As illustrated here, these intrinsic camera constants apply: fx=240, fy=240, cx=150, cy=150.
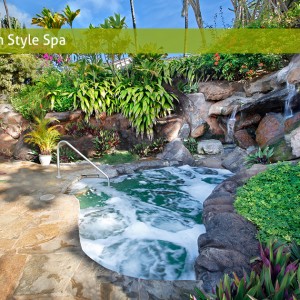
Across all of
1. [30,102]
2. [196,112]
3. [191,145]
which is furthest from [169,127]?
[30,102]

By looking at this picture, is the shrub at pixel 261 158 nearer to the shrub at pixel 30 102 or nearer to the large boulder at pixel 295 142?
the large boulder at pixel 295 142

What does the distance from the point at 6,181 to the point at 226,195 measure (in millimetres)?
5164

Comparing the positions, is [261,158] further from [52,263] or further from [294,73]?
[52,263]

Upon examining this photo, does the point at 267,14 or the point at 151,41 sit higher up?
the point at 267,14

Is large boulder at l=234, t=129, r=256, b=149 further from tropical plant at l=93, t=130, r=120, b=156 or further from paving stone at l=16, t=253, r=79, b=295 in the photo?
paving stone at l=16, t=253, r=79, b=295

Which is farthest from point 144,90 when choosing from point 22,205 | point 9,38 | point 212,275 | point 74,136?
point 9,38

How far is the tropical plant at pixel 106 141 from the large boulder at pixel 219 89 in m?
3.99

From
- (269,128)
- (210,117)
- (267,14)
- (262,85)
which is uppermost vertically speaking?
(267,14)

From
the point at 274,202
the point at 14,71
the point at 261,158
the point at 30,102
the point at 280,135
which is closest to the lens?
the point at 274,202

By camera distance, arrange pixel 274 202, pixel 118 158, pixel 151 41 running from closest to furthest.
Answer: pixel 274 202, pixel 118 158, pixel 151 41

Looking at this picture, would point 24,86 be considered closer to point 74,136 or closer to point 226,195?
point 74,136

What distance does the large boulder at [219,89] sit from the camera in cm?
941

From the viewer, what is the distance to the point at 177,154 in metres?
8.34

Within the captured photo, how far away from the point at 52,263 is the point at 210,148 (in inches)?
273
